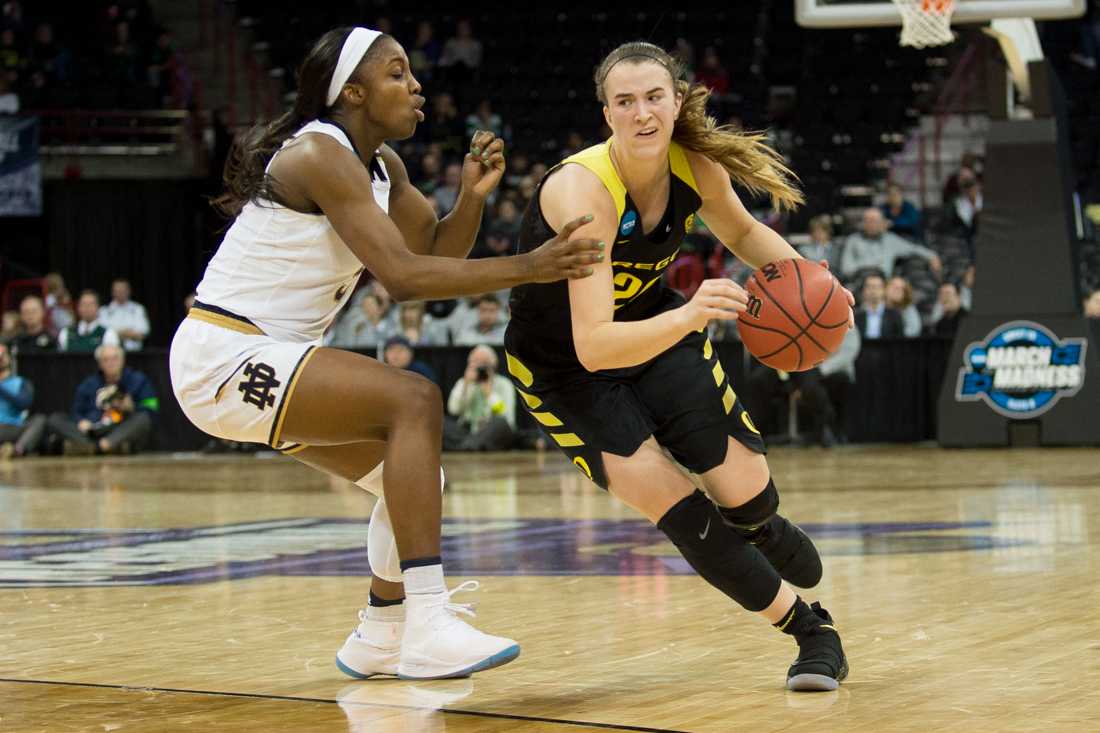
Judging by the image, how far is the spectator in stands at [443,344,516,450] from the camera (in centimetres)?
1571

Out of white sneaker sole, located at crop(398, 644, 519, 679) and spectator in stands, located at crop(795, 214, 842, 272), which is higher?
spectator in stands, located at crop(795, 214, 842, 272)

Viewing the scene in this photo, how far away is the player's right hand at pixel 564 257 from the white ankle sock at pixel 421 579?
32.4 inches

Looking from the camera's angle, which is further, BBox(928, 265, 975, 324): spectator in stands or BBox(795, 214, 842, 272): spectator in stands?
BBox(795, 214, 842, 272): spectator in stands

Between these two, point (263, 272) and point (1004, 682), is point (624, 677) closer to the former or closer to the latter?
point (1004, 682)

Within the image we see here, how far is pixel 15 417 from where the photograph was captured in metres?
16.4

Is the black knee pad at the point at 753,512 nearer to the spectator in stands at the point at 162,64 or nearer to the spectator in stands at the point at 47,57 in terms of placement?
the spectator in stands at the point at 162,64

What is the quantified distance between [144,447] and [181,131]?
21.6ft

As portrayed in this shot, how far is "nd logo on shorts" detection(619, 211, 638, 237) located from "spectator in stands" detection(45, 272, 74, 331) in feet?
46.3

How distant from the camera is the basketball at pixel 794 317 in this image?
4316 mm

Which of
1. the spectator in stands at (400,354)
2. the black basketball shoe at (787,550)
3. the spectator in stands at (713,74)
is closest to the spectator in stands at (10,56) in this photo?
the spectator in stands at (713,74)

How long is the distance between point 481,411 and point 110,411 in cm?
372

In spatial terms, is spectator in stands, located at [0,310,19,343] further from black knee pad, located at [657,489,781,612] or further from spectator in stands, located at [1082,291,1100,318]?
black knee pad, located at [657,489,781,612]

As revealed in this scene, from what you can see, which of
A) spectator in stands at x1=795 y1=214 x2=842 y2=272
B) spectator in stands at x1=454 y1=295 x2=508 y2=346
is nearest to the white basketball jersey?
spectator in stands at x1=454 y1=295 x2=508 y2=346

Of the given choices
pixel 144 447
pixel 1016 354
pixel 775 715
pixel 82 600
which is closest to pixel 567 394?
pixel 775 715
